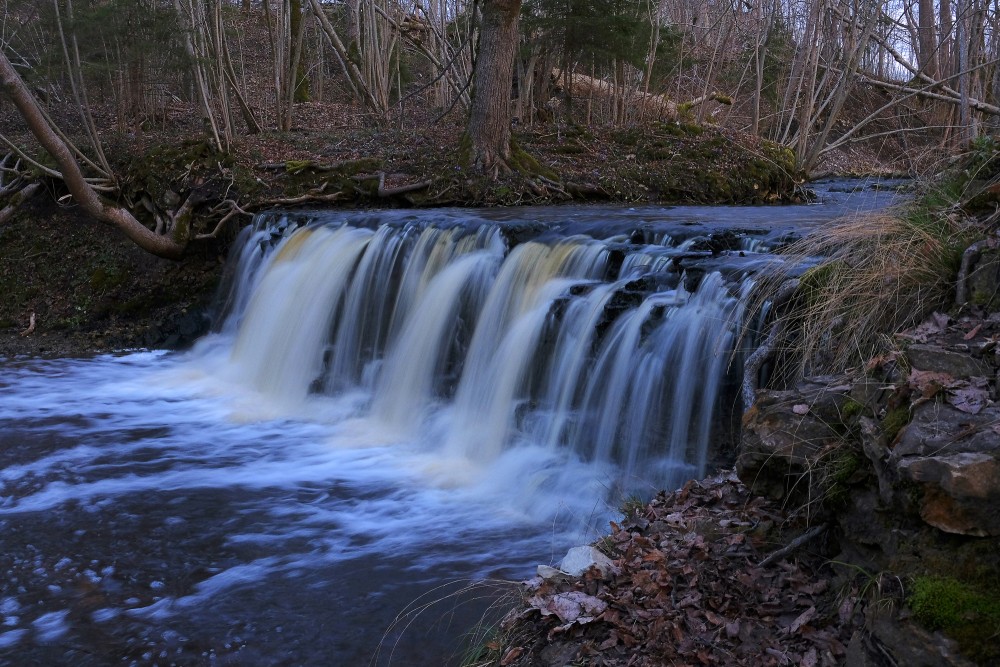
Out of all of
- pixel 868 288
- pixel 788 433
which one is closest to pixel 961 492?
pixel 788 433

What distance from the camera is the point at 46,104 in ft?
55.3

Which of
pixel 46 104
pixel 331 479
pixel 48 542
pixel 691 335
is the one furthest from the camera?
pixel 46 104

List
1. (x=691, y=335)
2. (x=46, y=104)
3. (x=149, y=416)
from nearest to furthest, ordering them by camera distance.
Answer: (x=691, y=335)
(x=149, y=416)
(x=46, y=104)

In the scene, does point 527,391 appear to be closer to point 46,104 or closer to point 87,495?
point 87,495

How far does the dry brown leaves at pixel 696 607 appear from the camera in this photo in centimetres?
304

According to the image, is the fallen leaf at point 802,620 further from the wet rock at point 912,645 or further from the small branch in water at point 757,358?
the small branch in water at point 757,358

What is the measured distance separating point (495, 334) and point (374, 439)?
1.46m

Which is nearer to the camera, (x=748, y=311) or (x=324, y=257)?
(x=748, y=311)

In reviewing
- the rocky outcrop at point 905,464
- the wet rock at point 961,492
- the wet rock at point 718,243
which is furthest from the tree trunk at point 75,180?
the wet rock at point 961,492

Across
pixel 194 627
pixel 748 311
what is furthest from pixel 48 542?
pixel 748 311

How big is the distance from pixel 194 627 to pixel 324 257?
6.57 meters

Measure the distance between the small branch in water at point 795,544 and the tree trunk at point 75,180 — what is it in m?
9.81

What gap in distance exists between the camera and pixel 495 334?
7730 mm

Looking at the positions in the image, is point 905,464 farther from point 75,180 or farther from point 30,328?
point 30,328
